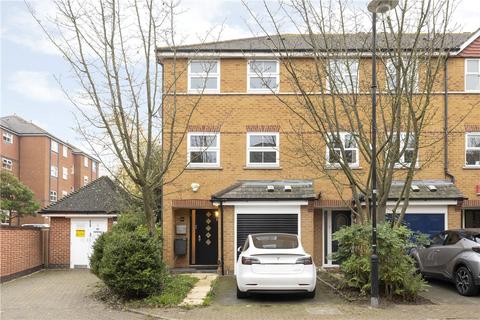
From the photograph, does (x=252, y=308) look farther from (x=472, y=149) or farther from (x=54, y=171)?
Result: (x=54, y=171)

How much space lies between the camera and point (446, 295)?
464 inches

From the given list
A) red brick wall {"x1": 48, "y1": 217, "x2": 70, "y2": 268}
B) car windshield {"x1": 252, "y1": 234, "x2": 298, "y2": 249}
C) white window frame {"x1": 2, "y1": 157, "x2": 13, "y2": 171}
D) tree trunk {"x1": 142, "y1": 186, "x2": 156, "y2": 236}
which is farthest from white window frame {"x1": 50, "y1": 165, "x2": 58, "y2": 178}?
car windshield {"x1": 252, "y1": 234, "x2": 298, "y2": 249}


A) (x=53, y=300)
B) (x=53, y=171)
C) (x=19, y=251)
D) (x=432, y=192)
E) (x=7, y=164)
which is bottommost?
(x=53, y=300)

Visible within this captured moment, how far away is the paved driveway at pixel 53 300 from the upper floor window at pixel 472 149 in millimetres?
12669

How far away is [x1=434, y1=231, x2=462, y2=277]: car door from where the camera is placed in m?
12.1

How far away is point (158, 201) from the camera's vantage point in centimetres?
2031

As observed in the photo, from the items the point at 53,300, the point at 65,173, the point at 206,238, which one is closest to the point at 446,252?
the point at 206,238

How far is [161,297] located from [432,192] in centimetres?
976

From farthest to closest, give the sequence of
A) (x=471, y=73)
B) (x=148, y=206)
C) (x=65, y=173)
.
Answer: (x=65, y=173)
(x=471, y=73)
(x=148, y=206)

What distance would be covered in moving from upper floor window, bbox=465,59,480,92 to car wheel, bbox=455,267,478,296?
26.4 ft

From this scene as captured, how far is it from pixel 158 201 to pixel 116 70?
913 centimetres

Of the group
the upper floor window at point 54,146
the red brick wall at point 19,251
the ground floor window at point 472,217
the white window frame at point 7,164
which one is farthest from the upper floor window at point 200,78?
the upper floor window at point 54,146

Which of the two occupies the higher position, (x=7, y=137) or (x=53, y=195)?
(x=7, y=137)

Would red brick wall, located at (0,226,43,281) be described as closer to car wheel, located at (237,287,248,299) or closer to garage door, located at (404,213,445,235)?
car wheel, located at (237,287,248,299)
